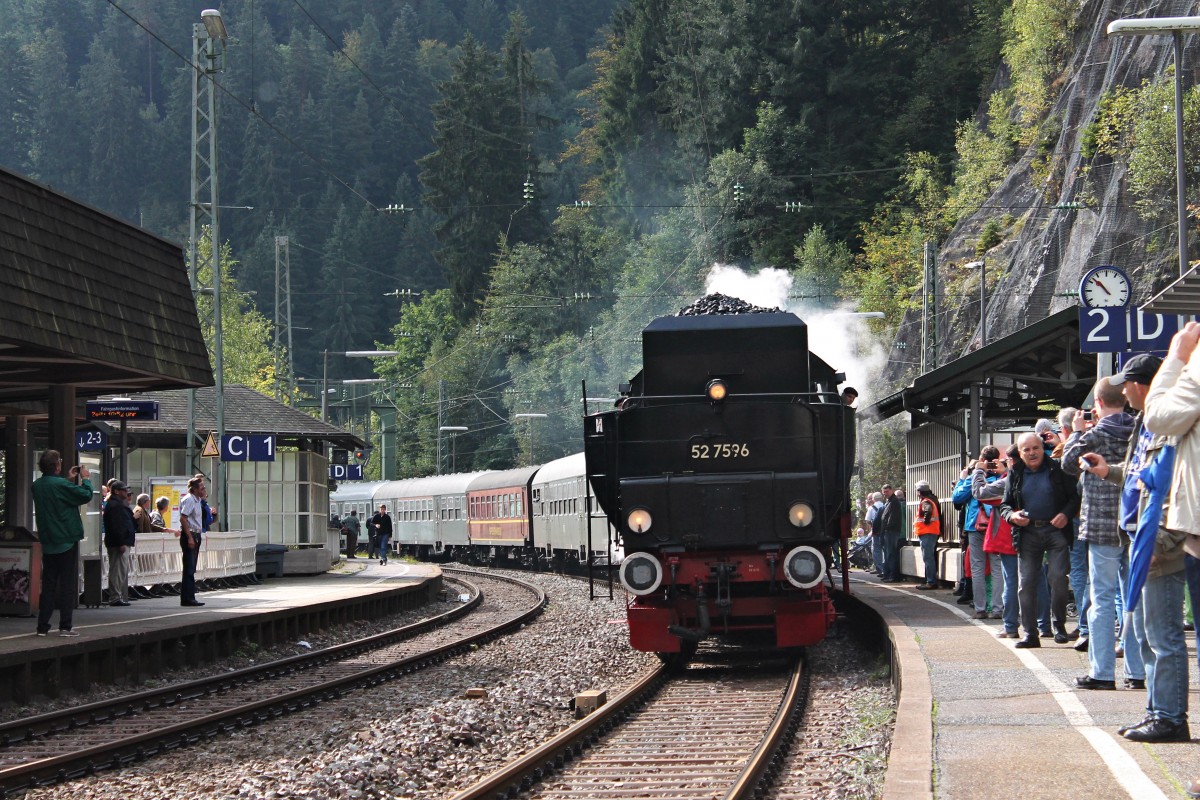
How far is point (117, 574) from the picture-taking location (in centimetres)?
1967

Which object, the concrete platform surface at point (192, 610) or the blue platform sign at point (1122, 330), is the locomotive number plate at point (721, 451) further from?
the concrete platform surface at point (192, 610)

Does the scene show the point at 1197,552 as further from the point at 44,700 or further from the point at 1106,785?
the point at 44,700

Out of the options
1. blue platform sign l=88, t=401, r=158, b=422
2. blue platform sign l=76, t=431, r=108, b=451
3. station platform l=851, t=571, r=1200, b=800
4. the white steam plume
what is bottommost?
station platform l=851, t=571, r=1200, b=800

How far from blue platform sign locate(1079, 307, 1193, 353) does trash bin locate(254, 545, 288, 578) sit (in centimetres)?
2194

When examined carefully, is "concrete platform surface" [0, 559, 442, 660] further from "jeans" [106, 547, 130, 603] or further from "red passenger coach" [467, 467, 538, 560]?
"red passenger coach" [467, 467, 538, 560]

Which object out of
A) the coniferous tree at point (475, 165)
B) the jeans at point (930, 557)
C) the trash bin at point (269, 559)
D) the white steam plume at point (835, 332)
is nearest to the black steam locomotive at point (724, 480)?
the jeans at point (930, 557)

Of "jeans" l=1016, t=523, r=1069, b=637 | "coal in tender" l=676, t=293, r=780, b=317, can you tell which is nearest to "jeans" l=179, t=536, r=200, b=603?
"coal in tender" l=676, t=293, r=780, b=317

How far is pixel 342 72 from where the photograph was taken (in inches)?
5138

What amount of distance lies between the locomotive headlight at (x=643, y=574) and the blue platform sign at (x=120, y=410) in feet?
33.3

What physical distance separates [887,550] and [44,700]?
50.4 feet

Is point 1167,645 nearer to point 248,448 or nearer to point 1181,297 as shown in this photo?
point 1181,297

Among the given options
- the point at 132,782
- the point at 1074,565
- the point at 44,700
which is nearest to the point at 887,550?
the point at 1074,565

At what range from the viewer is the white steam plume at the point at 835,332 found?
4822 centimetres

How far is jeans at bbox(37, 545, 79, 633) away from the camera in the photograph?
47.5 feet
